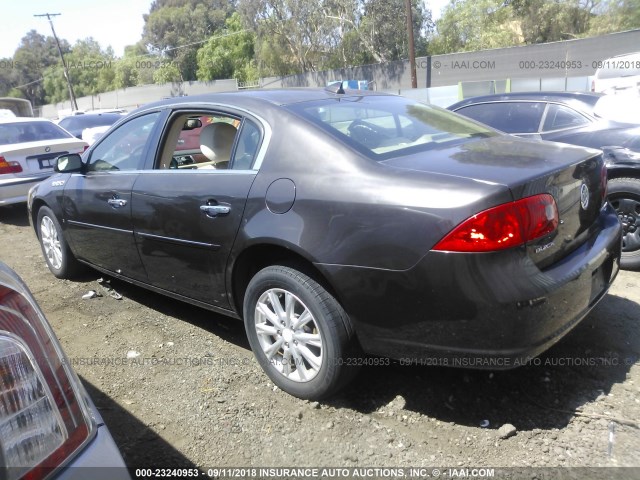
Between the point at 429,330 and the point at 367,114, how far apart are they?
1.45 meters

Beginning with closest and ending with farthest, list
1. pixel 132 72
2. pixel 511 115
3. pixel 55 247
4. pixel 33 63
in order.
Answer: pixel 55 247, pixel 511 115, pixel 132 72, pixel 33 63

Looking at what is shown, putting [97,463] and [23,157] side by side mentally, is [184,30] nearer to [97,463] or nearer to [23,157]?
Result: [23,157]

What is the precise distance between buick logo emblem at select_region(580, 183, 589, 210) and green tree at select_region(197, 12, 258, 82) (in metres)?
54.1

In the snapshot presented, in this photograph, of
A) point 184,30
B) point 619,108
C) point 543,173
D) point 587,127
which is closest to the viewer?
point 543,173

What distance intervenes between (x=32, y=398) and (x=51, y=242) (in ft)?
13.7

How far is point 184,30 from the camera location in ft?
223

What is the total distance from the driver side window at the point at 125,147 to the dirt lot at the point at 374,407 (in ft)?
4.15

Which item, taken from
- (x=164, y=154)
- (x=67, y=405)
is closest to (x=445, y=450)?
(x=67, y=405)

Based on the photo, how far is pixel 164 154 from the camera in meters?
3.68

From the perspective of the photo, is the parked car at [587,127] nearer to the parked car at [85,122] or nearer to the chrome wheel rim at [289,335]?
the chrome wheel rim at [289,335]

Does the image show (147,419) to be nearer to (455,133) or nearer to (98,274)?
(455,133)

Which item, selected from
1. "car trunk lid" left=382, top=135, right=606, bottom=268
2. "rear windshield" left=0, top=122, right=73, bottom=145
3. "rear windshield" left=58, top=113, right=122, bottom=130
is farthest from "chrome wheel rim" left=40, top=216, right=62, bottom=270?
"rear windshield" left=58, top=113, right=122, bottom=130

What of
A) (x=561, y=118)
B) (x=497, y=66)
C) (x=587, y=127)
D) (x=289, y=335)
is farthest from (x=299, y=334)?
(x=497, y=66)

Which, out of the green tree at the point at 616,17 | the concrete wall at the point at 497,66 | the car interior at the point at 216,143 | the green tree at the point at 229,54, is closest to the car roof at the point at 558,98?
the car interior at the point at 216,143
